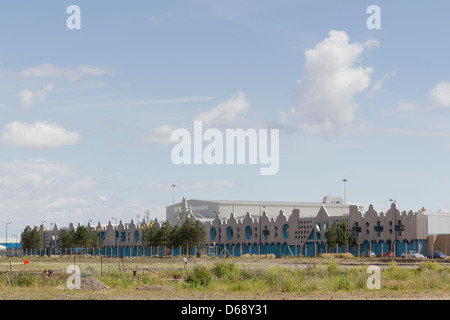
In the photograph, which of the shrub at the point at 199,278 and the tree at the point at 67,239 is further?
the tree at the point at 67,239

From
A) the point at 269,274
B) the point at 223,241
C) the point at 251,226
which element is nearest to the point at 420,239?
the point at 251,226

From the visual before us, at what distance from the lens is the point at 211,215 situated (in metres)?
137

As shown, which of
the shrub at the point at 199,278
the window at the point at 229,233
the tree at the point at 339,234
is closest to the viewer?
the shrub at the point at 199,278

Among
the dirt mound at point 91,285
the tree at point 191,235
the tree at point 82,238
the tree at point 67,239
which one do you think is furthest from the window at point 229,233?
the dirt mound at point 91,285

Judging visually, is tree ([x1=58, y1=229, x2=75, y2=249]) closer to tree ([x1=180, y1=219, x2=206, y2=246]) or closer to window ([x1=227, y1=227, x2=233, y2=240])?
tree ([x1=180, y1=219, x2=206, y2=246])

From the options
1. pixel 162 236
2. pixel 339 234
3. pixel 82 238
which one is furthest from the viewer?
pixel 82 238

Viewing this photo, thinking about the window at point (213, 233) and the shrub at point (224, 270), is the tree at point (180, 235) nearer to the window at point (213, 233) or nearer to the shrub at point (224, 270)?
the window at point (213, 233)

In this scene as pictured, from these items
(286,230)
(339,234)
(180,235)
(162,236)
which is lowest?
(162,236)

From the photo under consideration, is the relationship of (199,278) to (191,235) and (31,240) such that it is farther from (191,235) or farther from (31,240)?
(31,240)

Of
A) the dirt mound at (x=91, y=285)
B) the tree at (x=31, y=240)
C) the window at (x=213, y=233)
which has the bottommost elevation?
the tree at (x=31, y=240)

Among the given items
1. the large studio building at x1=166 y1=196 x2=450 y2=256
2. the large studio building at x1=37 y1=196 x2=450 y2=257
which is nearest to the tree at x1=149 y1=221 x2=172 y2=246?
the large studio building at x1=37 y1=196 x2=450 y2=257

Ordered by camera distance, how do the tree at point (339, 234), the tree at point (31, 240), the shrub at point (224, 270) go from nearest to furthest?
the shrub at point (224, 270), the tree at point (339, 234), the tree at point (31, 240)

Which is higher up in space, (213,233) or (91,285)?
(91,285)

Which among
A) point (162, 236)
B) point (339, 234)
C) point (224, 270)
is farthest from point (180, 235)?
point (224, 270)
